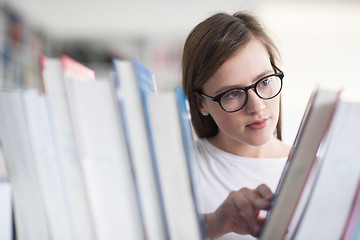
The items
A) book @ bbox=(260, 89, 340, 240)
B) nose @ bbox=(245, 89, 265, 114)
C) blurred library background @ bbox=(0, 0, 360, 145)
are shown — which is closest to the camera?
book @ bbox=(260, 89, 340, 240)

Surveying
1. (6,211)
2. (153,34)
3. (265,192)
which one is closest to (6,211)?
(6,211)

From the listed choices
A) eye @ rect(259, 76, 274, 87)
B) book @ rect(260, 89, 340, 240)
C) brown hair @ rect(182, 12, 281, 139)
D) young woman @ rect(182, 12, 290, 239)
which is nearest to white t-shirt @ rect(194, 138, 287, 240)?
young woman @ rect(182, 12, 290, 239)

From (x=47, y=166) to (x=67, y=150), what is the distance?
0.04 meters

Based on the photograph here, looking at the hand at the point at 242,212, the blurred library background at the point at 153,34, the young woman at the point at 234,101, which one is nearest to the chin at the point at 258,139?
the young woman at the point at 234,101

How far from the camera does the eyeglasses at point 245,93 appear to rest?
27.8 inches

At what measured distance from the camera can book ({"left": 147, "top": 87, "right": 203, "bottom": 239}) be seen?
1.41 feet

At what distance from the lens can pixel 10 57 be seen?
3877mm

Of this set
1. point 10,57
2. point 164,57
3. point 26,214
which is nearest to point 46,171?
point 26,214

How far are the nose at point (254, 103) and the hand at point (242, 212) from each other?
22cm

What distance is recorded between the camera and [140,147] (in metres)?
0.44

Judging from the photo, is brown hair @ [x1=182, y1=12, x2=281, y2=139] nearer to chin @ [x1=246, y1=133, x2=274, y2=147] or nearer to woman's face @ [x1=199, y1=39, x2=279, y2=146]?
woman's face @ [x1=199, y1=39, x2=279, y2=146]

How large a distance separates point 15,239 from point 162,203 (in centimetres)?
23

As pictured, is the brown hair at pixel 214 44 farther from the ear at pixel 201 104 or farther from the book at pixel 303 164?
the book at pixel 303 164

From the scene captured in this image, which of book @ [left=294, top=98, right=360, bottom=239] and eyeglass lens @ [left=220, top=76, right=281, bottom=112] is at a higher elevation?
eyeglass lens @ [left=220, top=76, right=281, bottom=112]
